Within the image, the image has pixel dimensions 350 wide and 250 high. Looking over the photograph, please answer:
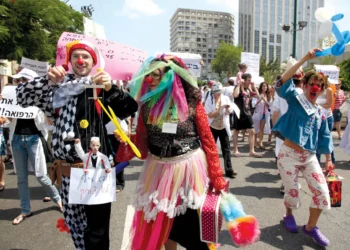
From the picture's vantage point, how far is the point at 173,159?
2.47 meters

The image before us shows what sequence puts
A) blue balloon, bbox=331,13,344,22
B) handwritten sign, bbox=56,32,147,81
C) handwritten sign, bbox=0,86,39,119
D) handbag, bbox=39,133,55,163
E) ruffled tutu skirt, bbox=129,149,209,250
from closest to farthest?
ruffled tutu skirt, bbox=129,149,209,250 < blue balloon, bbox=331,13,344,22 < handwritten sign, bbox=56,32,147,81 < handwritten sign, bbox=0,86,39,119 < handbag, bbox=39,133,55,163

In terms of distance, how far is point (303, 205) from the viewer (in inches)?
178

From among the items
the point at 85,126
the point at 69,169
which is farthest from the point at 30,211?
the point at 85,126

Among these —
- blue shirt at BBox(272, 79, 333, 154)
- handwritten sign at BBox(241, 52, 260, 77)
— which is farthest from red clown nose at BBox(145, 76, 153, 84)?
handwritten sign at BBox(241, 52, 260, 77)

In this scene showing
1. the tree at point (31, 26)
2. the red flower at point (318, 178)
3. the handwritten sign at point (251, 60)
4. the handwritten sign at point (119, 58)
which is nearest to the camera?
the handwritten sign at point (119, 58)

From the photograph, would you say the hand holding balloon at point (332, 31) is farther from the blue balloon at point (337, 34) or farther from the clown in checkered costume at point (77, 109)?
the clown in checkered costume at point (77, 109)

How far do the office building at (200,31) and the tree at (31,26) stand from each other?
158m

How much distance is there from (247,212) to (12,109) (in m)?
3.41

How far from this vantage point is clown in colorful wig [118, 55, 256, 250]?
2422mm

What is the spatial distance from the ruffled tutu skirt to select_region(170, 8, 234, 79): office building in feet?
535

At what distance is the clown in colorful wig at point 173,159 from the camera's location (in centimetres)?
242

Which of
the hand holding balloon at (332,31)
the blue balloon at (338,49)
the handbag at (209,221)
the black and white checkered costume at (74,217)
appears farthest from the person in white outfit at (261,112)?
the black and white checkered costume at (74,217)

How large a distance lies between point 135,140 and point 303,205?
301 cm

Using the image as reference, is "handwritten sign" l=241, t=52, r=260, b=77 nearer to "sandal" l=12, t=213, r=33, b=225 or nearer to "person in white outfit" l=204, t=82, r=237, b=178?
"person in white outfit" l=204, t=82, r=237, b=178
